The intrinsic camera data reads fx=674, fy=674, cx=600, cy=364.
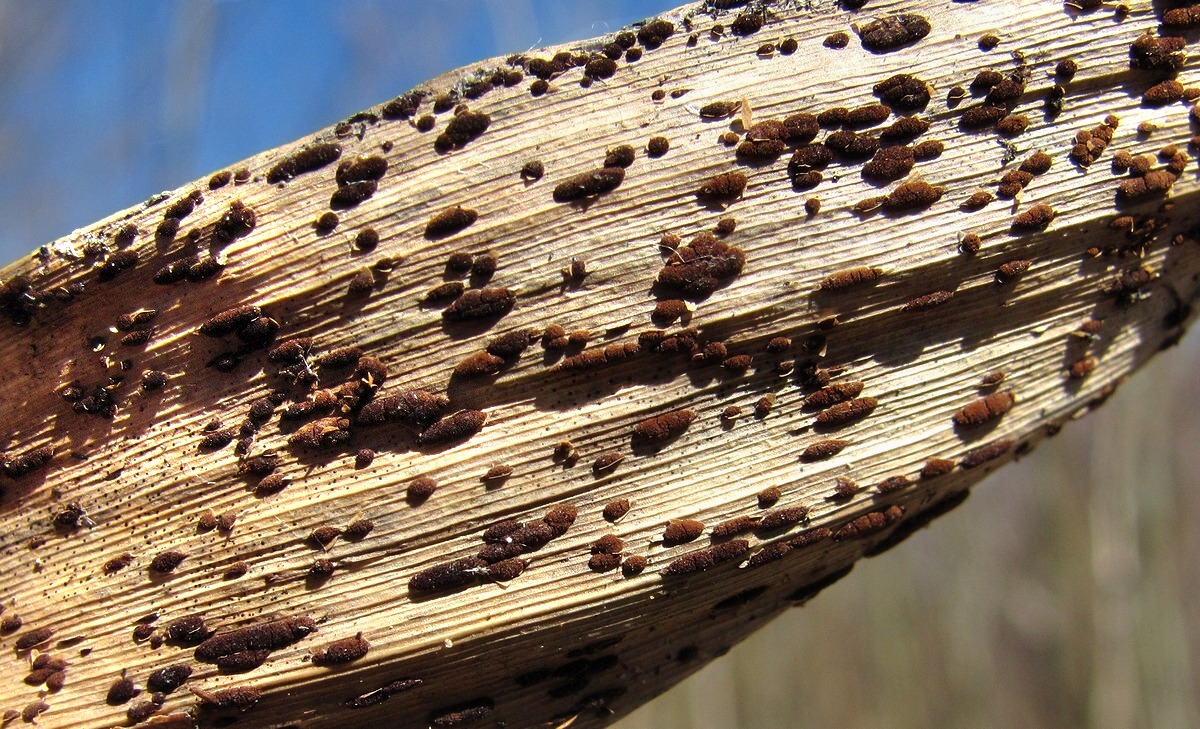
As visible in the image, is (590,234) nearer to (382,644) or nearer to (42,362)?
(382,644)

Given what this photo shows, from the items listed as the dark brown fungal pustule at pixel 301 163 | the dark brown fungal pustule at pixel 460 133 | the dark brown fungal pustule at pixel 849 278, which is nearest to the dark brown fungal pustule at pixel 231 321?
the dark brown fungal pustule at pixel 301 163

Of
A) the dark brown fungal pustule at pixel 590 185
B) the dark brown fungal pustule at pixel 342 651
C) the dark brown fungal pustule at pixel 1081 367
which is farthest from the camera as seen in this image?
the dark brown fungal pustule at pixel 1081 367

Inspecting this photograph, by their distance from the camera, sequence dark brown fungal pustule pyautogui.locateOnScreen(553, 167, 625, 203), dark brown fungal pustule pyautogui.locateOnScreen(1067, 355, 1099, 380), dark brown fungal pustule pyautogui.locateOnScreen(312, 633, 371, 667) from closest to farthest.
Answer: dark brown fungal pustule pyautogui.locateOnScreen(312, 633, 371, 667)
dark brown fungal pustule pyautogui.locateOnScreen(553, 167, 625, 203)
dark brown fungal pustule pyautogui.locateOnScreen(1067, 355, 1099, 380)

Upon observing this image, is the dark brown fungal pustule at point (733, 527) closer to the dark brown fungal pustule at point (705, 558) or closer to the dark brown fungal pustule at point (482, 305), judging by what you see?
the dark brown fungal pustule at point (705, 558)

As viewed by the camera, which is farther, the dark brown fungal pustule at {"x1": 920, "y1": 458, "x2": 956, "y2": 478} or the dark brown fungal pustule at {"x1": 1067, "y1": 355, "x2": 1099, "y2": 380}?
the dark brown fungal pustule at {"x1": 1067, "y1": 355, "x2": 1099, "y2": 380}

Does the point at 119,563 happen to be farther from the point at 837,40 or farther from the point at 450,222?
the point at 837,40

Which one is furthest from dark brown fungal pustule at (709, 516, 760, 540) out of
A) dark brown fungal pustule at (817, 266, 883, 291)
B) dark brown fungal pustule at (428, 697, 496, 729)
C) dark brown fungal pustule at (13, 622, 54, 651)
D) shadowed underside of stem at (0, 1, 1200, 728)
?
dark brown fungal pustule at (13, 622, 54, 651)

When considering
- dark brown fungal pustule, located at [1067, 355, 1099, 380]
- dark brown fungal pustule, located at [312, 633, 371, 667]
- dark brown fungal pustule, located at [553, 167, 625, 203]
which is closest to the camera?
dark brown fungal pustule, located at [312, 633, 371, 667]

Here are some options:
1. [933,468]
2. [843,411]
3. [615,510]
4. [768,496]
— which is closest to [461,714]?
[615,510]

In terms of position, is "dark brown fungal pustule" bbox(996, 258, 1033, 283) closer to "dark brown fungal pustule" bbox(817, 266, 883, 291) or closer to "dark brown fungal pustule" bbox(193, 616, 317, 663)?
"dark brown fungal pustule" bbox(817, 266, 883, 291)

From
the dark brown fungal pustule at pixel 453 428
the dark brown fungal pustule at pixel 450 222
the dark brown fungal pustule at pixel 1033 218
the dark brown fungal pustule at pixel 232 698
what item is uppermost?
the dark brown fungal pustule at pixel 450 222
